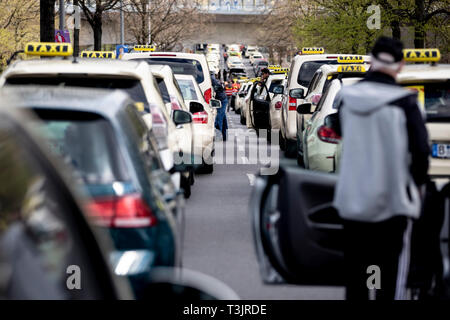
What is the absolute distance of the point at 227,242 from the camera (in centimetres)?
963

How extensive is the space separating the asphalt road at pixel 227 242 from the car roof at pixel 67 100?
91.1 inches

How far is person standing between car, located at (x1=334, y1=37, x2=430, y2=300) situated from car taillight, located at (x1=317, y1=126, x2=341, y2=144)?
595 centimetres

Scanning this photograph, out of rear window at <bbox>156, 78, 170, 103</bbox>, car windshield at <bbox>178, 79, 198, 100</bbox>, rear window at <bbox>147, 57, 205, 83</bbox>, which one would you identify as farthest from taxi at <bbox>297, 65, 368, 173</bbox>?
rear window at <bbox>147, 57, 205, 83</bbox>

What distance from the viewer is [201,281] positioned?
10.9 feet

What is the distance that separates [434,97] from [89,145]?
16.1ft

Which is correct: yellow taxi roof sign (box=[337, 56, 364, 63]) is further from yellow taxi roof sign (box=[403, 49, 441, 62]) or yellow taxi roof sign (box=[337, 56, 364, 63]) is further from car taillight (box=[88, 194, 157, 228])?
car taillight (box=[88, 194, 157, 228])

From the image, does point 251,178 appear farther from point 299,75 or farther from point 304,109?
point 299,75

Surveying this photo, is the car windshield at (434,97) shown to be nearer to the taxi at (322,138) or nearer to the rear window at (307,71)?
the taxi at (322,138)

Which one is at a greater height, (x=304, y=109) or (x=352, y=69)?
(x=352, y=69)

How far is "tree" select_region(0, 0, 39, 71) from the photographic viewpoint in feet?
174

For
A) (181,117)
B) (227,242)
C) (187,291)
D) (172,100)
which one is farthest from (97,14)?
(187,291)

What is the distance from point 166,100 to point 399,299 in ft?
24.8
